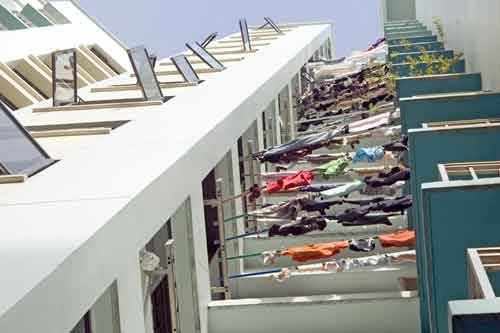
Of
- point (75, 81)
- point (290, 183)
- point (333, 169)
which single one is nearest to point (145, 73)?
point (75, 81)

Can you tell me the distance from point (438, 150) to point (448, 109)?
1810 millimetres

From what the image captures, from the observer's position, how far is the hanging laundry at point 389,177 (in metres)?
10.5

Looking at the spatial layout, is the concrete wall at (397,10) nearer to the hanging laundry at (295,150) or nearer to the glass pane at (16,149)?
the hanging laundry at (295,150)

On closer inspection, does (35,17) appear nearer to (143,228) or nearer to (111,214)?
(143,228)

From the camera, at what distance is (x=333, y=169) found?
11.9 m

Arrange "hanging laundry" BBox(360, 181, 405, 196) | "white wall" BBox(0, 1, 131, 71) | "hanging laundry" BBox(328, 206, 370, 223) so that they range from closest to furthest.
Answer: "hanging laundry" BBox(328, 206, 370, 223)
"hanging laundry" BBox(360, 181, 405, 196)
"white wall" BBox(0, 1, 131, 71)

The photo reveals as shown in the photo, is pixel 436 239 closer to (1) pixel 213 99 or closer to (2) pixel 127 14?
(1) pixel 213 99

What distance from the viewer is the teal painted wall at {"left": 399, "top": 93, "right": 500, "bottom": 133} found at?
9719 mm

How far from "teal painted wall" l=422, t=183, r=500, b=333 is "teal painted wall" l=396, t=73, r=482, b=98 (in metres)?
5.51

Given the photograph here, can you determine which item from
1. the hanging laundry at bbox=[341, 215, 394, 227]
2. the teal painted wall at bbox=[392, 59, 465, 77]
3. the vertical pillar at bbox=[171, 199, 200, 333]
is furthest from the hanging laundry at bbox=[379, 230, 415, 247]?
the teal painted wall at bbox=[392, 59, 465, 77]

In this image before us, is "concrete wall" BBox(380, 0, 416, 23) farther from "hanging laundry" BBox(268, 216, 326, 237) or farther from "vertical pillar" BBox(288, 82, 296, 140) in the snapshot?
"hanging laundry" BBox(268, 216, 326, 237)

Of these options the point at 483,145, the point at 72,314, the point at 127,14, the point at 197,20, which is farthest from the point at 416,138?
the point at 197,20

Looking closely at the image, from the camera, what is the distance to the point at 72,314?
547cm

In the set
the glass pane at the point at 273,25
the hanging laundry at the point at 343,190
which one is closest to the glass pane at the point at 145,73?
the hanging laundry at the point at 343,190
